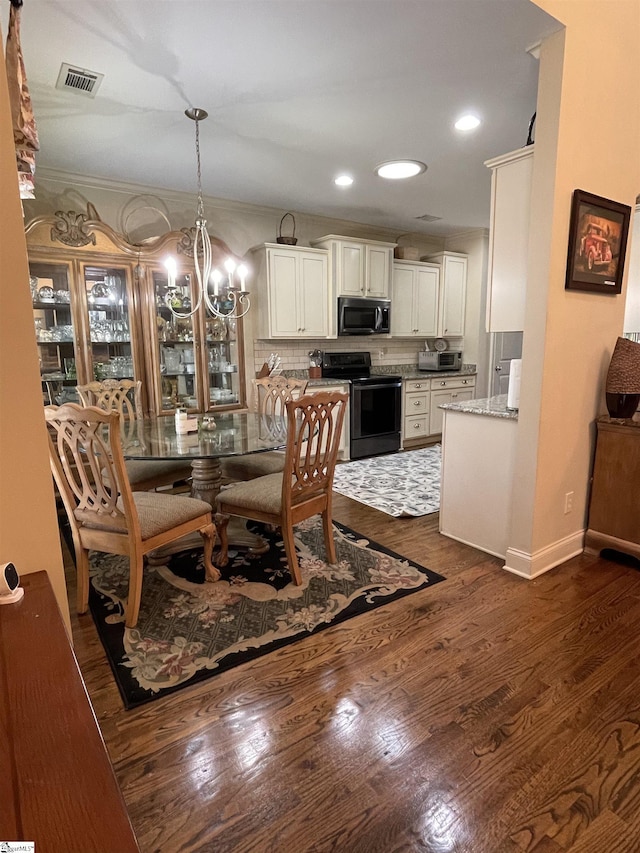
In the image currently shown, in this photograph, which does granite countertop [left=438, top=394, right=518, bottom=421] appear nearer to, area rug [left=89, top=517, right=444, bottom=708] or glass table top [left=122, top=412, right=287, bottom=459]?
area rug [left=89, top=517, right=444, bottom=708]

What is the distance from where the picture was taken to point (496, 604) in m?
2.26

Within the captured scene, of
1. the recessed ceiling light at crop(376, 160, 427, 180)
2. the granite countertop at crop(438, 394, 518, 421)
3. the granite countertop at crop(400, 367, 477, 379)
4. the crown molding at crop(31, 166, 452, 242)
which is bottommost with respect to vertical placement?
the granite countertop at crop(438, 394, 518, 421)

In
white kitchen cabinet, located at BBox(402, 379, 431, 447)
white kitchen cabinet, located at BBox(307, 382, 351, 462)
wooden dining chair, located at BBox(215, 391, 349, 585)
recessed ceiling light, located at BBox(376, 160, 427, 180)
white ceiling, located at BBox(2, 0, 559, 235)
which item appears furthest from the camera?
white kitchen cabinet, located at BBox(402, 379, 431, 447)

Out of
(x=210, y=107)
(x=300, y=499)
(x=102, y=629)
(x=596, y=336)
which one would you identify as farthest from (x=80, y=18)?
(x=596, y=336)

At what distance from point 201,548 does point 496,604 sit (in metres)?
1.71

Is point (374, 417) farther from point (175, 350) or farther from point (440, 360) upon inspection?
point (175, 350)

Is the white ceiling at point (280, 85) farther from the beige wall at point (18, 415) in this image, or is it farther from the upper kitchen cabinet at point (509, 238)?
the beige wall at point (18, 415)

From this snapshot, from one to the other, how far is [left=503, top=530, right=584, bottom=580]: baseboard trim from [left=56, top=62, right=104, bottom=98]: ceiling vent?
132 inches

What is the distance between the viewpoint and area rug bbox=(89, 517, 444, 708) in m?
1.86

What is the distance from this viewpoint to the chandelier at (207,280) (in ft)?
9.65

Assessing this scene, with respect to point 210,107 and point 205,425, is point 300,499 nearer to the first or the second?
point 205,425

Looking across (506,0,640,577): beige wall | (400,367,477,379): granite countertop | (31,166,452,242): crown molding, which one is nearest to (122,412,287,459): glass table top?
(506,0,640,577): beige wall

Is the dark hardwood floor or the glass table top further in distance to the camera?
the glass table top

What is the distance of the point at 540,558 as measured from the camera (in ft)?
8.37
